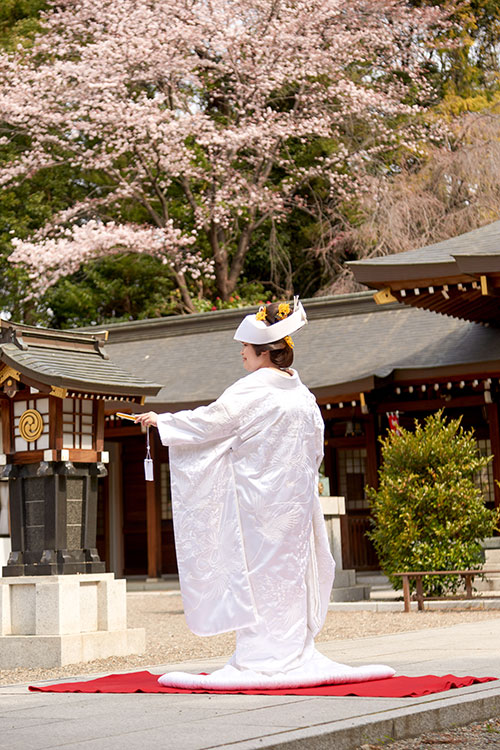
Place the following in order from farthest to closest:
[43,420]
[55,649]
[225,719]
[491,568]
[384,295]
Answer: [384,295]
[491,568]
[43,420]
[55,649]
[225,719]

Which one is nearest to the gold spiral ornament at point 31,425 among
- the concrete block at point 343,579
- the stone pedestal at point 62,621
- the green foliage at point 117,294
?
the stone pedestal at point 62,621

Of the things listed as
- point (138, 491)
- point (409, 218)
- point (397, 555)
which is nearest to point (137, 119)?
point (409, 218)

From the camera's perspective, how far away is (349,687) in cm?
530

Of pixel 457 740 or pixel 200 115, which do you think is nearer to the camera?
pixel 457 740

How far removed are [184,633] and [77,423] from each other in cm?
268

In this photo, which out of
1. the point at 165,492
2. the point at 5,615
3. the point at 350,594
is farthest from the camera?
the point at 165,492

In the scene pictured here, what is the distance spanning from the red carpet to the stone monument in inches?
118

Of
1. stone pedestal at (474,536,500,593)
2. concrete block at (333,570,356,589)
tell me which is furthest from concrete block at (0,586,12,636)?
stone pedestal at (474,536,500,593)

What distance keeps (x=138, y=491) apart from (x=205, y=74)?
12183 mm

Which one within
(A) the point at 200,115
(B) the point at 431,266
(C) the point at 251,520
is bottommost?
(C) the point at 251,520

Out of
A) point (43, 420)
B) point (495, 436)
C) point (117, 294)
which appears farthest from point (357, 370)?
point (117, 294)

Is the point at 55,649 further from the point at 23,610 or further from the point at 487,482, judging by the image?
the point at 487,482

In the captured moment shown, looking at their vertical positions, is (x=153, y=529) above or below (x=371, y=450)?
below

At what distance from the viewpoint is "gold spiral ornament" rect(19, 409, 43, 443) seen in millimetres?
9508
